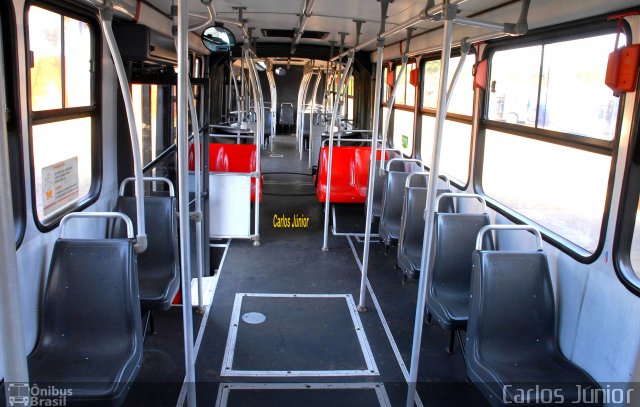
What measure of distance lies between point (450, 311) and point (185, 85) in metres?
2.22

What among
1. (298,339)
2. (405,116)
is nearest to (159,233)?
(298,339)

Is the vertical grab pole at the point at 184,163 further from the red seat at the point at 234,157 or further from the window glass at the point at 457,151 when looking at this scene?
the red seat at the point at 234,157

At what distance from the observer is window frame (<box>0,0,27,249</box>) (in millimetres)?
2534

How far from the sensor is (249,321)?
13.4ft

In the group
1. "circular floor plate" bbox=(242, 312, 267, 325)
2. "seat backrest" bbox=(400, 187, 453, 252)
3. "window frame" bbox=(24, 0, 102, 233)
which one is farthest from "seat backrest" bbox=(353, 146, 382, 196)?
"window frame" bbox=(24, 0, 102, 233)

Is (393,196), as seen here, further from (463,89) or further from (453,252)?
(453,252)

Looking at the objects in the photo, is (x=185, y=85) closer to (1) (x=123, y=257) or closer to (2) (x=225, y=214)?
(1) (x=123, y=257)

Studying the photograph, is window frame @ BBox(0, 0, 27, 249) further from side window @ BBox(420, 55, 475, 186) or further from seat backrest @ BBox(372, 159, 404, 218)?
seat backrest @ BBox(372, 159, 404, 218)

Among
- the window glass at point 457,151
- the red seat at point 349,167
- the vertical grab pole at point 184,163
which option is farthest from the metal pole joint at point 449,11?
the red seat at point 349,167

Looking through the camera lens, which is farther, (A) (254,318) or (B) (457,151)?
(B) (457,151)

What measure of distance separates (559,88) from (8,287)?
10.8 ft

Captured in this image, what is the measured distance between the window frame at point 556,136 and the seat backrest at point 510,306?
276 mm

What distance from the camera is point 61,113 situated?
3225 millimetres

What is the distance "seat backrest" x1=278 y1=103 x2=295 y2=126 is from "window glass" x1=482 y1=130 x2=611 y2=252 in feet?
44.8
